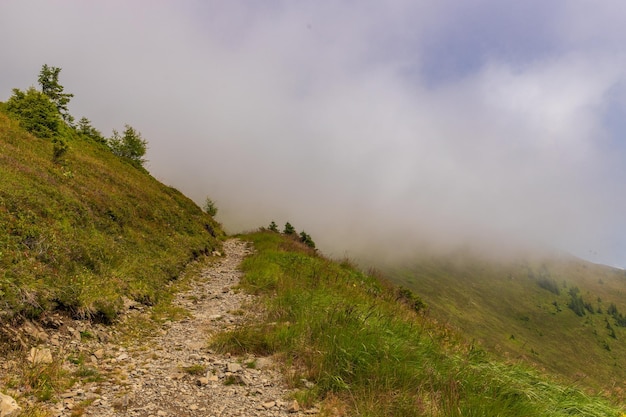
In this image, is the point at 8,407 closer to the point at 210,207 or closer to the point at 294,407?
the point at 294,407

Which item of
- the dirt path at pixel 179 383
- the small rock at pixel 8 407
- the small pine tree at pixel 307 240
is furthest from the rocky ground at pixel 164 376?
the small pine tree at pixel 307 240

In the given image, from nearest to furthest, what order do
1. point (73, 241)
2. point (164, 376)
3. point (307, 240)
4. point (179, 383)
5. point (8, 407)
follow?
point (8, 407), point (179, 383), point (164, 376), point (73, 241), point (307, 240)

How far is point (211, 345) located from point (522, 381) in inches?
275

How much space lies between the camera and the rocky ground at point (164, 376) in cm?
568

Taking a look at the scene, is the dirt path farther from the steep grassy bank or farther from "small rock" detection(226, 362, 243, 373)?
the steep grassy bank

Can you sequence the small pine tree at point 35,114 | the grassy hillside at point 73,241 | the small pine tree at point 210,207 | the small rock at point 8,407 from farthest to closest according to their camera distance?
the small pine tree at point 210,207
the small pine tree at point 35,114
the grassy hillside at point 73,241
the small rock at point 8,407

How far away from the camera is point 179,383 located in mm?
6535

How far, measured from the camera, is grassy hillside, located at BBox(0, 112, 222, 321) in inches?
338

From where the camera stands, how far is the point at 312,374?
6.91 meters

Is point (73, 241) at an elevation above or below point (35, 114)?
below

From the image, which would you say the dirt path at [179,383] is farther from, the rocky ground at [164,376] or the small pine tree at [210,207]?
the small pine tree at [210,207]

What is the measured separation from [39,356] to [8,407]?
2113mm

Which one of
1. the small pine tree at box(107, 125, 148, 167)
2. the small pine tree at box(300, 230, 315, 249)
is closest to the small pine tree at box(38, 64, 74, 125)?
the small pine tree at box(107, 125, 148, 167)

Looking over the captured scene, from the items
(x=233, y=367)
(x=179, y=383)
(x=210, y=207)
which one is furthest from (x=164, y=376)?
(x=210, y=207)
